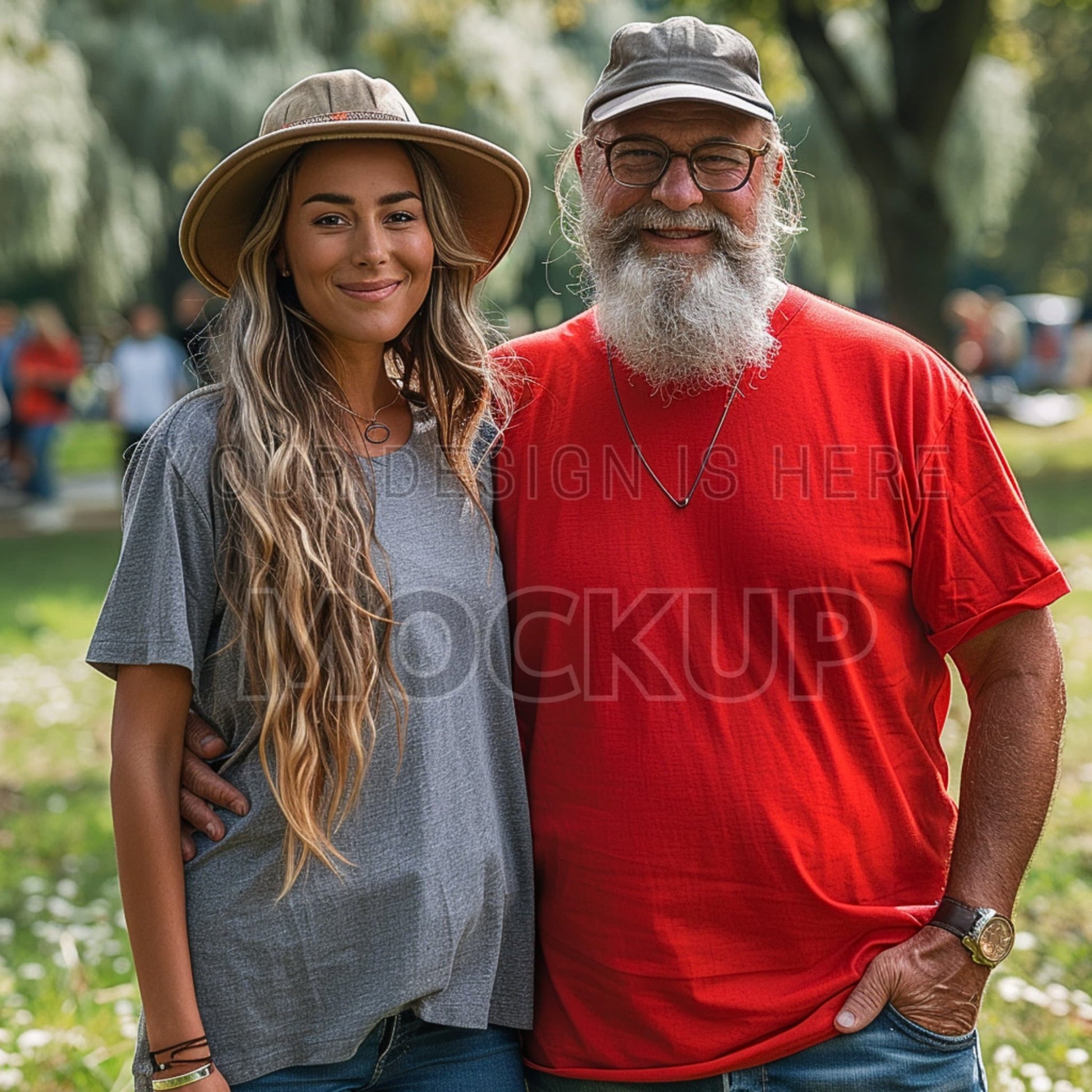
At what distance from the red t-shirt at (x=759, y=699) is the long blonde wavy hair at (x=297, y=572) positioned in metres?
0.38

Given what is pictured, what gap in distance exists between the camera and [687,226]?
248cm

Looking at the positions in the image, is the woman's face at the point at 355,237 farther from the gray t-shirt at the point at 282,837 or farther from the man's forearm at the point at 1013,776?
the man's forearm at the point at 1013,776

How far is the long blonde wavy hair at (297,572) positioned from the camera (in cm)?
215

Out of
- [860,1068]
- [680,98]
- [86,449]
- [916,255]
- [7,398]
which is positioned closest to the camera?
[860,1068]

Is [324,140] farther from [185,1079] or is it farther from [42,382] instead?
[42,382]

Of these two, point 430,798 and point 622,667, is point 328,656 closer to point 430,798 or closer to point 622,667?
point 430,798

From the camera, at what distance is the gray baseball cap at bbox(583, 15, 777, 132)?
2.40 meters

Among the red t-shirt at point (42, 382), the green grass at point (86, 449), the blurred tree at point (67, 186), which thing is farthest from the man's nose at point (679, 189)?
the green grass at point (86, 449)

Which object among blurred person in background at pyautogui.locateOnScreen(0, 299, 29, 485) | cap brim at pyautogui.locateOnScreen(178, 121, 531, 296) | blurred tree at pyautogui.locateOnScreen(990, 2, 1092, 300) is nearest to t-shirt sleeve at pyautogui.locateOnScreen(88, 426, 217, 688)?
cap brim at pyautogui.locateOnScreen(178, 121, 531, 296)

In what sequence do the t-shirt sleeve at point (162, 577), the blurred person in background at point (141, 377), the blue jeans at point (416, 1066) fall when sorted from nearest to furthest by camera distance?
1. the t-shirt sleeve at point (162, 577)
2. the blue jeans at point (416, 1066)
3. the blurred person in background at point (141, 377)

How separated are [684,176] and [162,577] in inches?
45.3

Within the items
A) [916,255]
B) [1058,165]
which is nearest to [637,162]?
[916,255]

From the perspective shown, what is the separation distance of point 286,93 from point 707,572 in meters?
1.12

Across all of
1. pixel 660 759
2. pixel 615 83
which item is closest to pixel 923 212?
pixel 615 83
